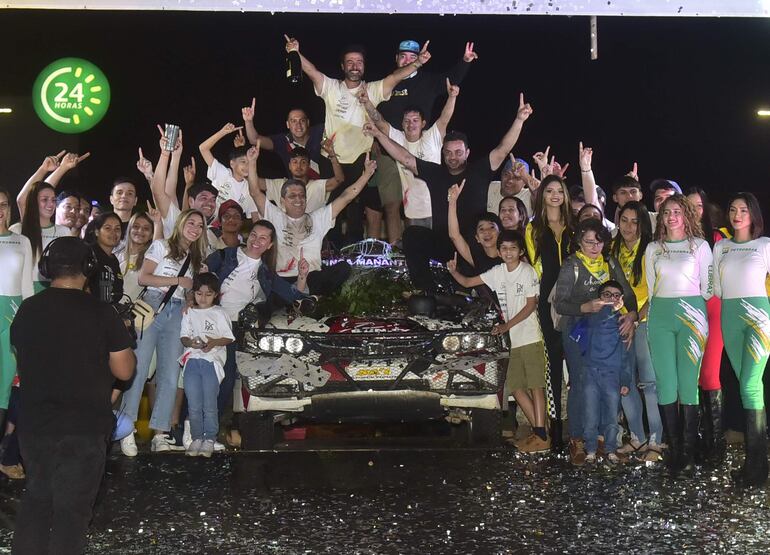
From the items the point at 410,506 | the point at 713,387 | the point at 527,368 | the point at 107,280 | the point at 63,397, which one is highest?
the point at 107,280

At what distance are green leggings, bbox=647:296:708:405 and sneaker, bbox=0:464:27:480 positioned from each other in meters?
4.89

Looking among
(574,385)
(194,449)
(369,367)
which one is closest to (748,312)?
(574,385)

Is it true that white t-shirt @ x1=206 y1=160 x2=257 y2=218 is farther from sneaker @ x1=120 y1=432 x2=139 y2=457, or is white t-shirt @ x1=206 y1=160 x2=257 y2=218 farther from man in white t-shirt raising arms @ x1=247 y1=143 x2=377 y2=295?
sneaker @ x1=120 y1=432 x2=139 y2=457

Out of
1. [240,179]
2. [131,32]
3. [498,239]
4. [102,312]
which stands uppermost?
[131,32]

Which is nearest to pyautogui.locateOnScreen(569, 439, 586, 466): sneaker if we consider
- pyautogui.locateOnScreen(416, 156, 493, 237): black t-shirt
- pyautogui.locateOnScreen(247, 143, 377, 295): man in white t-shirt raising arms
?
pyautogui.locateOnScreen(416, 156, 493, 237): black t-shirt

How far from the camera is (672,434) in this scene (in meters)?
8.25

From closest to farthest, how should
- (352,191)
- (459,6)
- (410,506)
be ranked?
(410,506) < (459,6) < (352,191)

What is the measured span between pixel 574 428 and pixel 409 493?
200 centimetres

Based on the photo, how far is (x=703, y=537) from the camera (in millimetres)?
6297

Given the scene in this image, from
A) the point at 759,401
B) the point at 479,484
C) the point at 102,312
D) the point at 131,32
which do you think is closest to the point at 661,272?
the point at 759,401

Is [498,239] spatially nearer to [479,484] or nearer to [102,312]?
[479,484]

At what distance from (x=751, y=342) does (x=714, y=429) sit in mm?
999

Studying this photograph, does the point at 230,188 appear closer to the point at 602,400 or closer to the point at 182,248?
the point at 182,248

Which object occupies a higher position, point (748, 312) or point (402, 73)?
point (402, 73)
